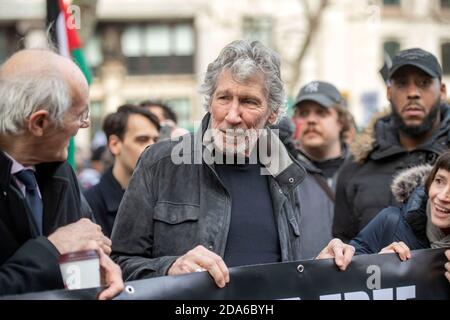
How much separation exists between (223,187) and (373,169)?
6.19ft

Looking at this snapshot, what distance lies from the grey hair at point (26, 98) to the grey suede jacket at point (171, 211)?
0.65m

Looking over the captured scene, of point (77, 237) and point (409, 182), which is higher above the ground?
point (409, 182)

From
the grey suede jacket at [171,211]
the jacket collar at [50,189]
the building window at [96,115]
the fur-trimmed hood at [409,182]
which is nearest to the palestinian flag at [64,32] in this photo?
the grey suede jacket at [171,211]

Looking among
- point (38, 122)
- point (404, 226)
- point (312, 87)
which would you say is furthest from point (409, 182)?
point (312, 87)

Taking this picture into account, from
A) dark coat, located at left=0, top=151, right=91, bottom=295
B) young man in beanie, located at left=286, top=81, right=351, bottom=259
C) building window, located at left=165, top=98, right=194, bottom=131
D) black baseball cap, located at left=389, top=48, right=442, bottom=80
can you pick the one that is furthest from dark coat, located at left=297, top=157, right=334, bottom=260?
building window, located at left=165, top=98, right=194, bottom=131

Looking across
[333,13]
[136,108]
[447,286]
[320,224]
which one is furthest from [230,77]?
[333,13]

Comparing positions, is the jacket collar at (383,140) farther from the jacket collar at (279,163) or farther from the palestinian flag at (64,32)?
the palestinian flag at (64,32)

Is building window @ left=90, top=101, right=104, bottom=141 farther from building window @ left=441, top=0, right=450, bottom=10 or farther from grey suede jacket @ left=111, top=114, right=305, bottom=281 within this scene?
grey suede jacket @ left=111, top=114, right=305, bottom=281

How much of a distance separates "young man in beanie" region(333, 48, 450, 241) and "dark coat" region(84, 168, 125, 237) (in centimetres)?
144

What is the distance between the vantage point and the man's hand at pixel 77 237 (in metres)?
2.77

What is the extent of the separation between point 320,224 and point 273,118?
6.05 ft

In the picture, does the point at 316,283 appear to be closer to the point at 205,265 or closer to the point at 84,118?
the point at 205,265

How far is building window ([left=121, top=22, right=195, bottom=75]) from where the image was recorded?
40062 millimetres

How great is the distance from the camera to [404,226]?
3.75 metres
